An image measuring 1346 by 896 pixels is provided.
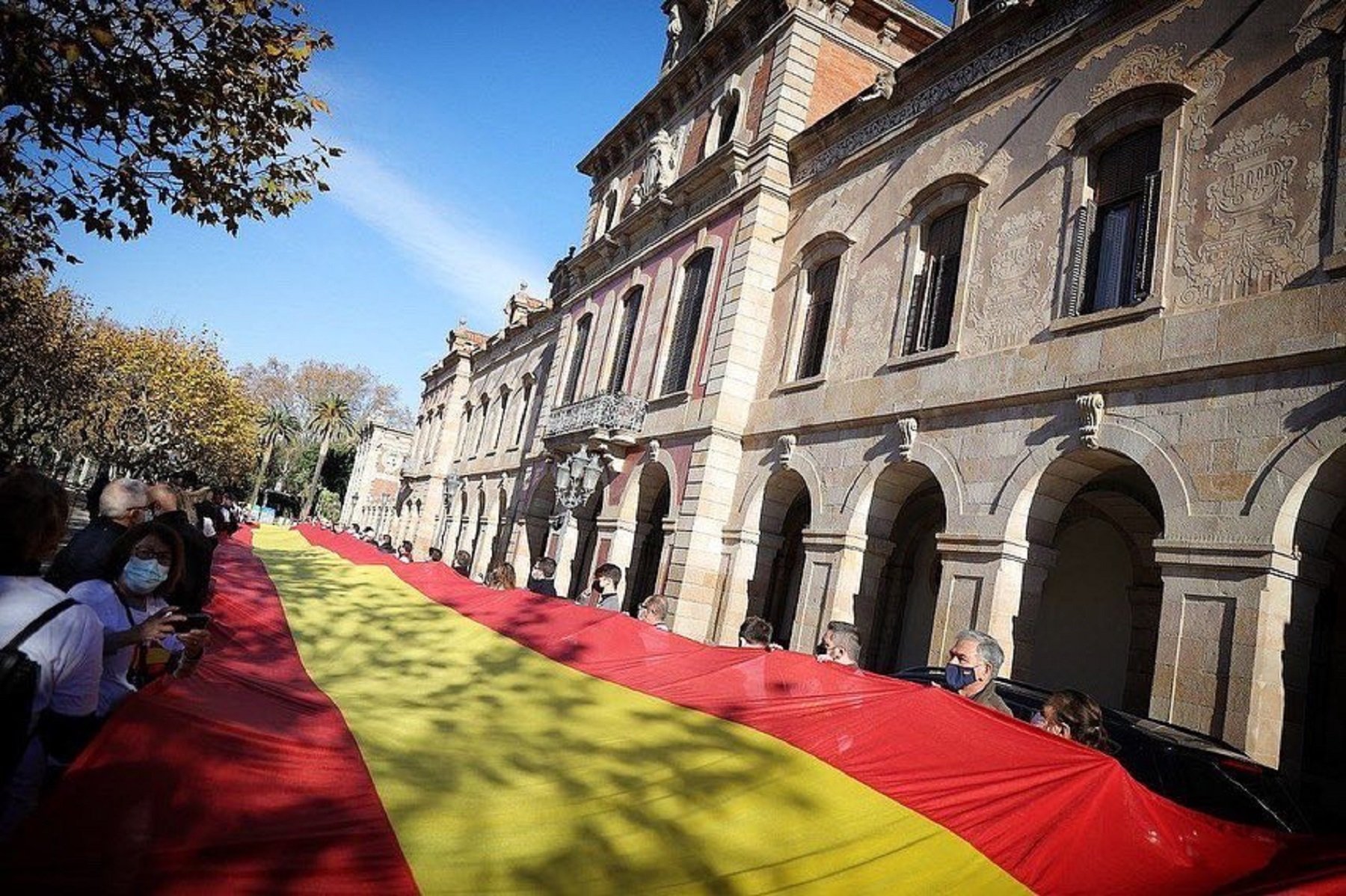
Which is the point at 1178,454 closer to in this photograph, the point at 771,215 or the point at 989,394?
the point at 989,394

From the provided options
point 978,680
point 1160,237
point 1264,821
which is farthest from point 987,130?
point 1264,821

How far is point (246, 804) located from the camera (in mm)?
3168

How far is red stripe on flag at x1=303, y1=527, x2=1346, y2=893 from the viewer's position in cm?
348

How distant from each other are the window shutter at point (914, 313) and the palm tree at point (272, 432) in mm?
61978

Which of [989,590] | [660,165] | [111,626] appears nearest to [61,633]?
[111,626]

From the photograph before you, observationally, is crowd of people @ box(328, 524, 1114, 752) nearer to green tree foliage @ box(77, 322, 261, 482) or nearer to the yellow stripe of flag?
the yellow stripe of flag

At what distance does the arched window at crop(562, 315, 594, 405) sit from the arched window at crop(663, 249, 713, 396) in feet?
18.2

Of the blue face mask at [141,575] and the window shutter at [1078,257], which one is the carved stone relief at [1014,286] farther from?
the blue face mask at [141,575]

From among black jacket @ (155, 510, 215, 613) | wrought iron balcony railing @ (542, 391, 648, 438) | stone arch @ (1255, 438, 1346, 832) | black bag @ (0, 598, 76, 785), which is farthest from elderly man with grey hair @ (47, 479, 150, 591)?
wrought iron balcony railing @ (542, 391, 648, 438)

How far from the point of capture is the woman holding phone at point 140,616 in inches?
133

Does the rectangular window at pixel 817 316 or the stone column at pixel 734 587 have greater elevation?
the rectangular window at pixel 817 316

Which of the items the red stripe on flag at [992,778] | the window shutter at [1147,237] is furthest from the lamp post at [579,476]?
the red stripe on flag at [992,778]

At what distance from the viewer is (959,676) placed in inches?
240

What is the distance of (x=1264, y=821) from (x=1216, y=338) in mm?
5247
